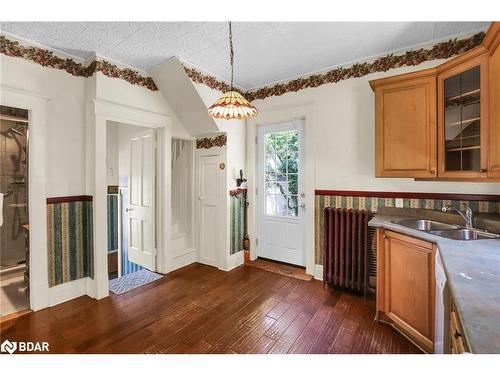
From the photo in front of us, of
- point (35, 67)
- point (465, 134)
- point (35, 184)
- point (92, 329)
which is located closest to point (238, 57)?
point (35, 67)

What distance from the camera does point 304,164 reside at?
317cm

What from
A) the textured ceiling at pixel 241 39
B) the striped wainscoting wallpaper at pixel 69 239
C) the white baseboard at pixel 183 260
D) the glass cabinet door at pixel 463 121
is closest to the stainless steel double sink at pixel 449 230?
the glass cabinet door at pixel 463 121

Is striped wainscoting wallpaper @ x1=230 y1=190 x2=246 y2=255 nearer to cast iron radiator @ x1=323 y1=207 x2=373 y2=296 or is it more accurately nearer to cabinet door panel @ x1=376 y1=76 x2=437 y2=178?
cast iron radiator @ x1=323 y1=207 x2=373 y2=296

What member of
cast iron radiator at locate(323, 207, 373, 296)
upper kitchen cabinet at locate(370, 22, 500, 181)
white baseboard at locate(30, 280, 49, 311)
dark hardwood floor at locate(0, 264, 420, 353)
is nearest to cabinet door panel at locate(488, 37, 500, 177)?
upper kitchen cabinet at locate(370, 22, 500, 181)

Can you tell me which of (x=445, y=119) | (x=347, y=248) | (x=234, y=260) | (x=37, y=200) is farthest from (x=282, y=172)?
(x=37, y=200)

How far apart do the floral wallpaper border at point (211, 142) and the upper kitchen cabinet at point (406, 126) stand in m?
1.89

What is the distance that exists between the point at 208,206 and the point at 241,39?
2.18 metres

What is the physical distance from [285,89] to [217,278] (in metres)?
2.65

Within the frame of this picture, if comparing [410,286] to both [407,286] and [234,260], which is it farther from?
[234,260]

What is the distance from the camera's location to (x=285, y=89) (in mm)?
3189

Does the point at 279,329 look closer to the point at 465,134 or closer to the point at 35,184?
the point at 465,134

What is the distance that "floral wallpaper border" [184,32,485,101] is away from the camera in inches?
86.0

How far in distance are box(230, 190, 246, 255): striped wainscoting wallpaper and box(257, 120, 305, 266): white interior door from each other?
26cm

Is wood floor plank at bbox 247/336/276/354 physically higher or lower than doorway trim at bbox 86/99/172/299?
lower
